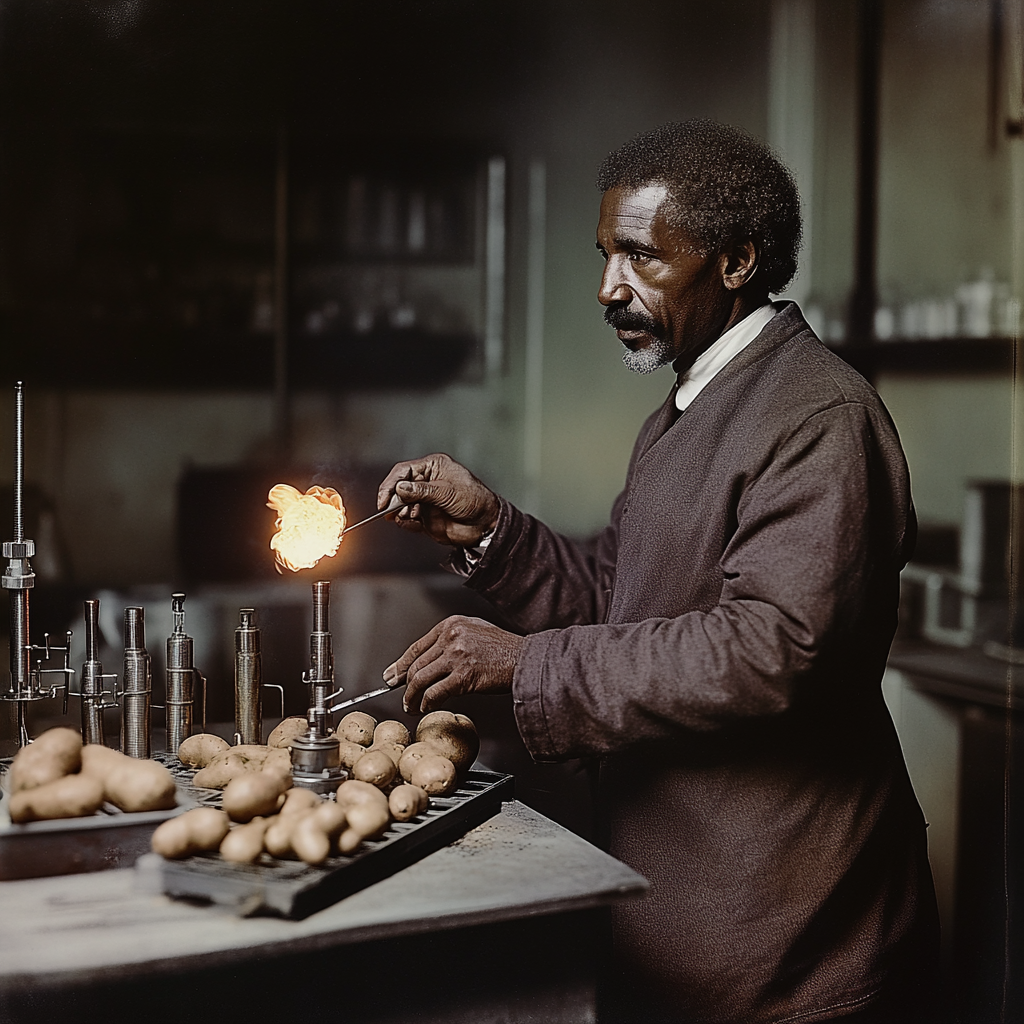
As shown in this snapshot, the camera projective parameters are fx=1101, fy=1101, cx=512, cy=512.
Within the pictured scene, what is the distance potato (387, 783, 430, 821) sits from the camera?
1.54 metres

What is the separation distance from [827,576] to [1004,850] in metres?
1.72

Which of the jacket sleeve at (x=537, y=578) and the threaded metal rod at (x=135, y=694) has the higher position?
the jacket sleeve at (x=537, y=578)

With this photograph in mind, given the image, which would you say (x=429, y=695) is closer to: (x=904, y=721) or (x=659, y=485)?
(x=659, y=485)

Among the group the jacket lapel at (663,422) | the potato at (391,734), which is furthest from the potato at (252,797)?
the jacket lapel at (663,422)

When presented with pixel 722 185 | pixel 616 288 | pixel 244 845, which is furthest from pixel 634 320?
pixel 244 845

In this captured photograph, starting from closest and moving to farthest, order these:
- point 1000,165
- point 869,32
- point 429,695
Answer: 1. point 429,695
2. point 1000,165
3. point 869,32

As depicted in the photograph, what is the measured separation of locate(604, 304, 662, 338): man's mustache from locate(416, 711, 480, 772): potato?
2.43 feet

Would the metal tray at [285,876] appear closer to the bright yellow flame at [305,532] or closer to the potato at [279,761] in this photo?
the potato at [279,761]

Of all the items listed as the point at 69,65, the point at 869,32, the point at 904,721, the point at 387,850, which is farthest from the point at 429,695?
the point at 869,32

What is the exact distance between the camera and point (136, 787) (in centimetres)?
152

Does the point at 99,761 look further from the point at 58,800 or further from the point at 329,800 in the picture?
the point at 329,800

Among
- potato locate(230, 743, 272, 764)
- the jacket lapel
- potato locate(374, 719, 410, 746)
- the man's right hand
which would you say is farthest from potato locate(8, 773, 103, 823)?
the jacket lapel

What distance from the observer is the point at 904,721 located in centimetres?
319

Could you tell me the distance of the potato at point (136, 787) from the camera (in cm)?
152
